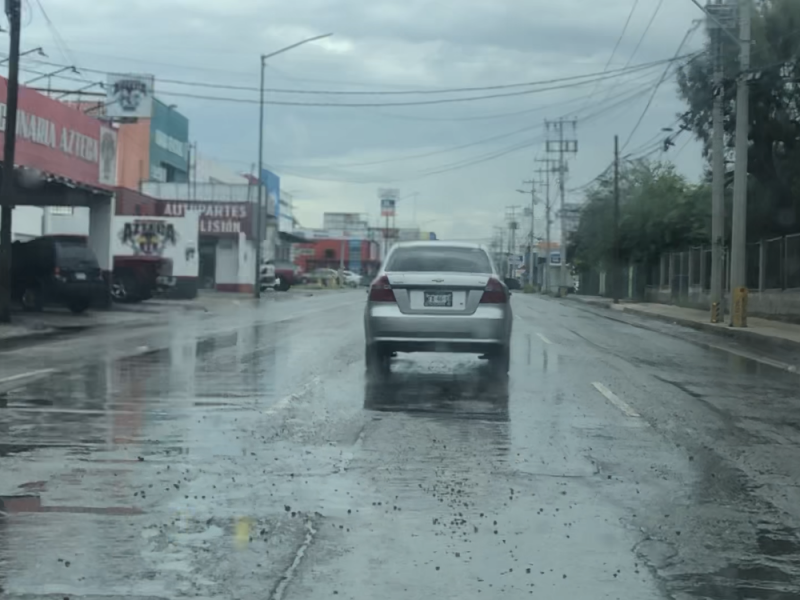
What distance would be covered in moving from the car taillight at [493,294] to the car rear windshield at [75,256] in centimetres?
1844

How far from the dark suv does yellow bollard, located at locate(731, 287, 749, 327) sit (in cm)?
1676

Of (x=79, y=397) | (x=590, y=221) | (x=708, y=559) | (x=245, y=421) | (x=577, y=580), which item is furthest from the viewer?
(x=590, y=221)

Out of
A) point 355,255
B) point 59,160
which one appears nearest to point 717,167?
point 59,160

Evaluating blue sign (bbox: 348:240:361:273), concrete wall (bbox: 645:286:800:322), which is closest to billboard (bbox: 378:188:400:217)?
blue sign (bbox: 348:240:361:273)

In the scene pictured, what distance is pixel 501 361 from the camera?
15.1 m

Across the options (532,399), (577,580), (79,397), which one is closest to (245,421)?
(79,397)

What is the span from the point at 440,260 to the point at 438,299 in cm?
94

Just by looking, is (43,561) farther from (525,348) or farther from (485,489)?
(525,348)

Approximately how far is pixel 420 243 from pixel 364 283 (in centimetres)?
113

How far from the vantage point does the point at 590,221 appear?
64.0 meters

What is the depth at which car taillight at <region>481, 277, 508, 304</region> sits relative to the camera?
46.7ft

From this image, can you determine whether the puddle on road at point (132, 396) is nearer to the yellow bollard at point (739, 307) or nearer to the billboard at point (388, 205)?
the yellow bollard at point (739, 307)

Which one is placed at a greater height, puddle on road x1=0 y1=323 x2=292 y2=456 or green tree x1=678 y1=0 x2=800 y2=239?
green tree x1=678 y1=0 x2=800 y2=239

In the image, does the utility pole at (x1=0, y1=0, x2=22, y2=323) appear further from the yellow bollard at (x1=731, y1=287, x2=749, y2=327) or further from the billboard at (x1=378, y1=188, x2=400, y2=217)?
the billboard at (x1=378, y1=188, x2=400, y2=217)
